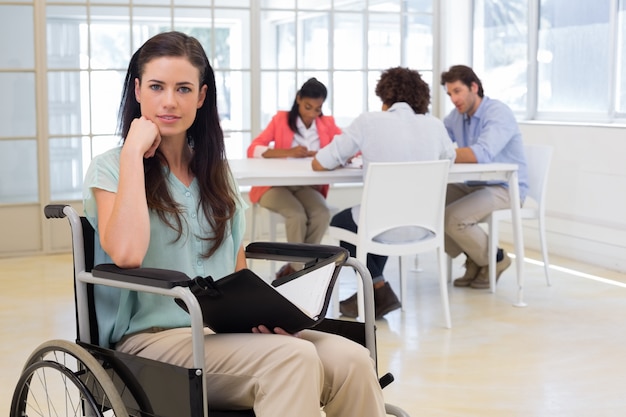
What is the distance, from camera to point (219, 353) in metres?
1.82

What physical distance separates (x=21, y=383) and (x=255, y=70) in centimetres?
454

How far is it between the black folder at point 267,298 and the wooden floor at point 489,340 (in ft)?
3.49

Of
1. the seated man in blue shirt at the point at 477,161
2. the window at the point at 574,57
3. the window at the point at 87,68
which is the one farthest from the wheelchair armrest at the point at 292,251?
the window at the point at 574,57

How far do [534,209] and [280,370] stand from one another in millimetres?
3341

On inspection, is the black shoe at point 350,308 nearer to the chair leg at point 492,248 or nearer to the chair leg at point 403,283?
the chair leg at point 403,283

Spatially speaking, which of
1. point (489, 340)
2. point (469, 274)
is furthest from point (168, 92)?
point (469, 274)

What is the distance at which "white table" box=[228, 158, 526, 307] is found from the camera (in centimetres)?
403

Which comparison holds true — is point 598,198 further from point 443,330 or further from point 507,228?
point 443,330

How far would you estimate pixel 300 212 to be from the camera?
15.9 ft

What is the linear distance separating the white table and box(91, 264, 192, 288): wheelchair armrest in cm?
209

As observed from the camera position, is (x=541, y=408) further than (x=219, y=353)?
Yes

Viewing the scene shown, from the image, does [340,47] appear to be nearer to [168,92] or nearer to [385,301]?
[385,301]

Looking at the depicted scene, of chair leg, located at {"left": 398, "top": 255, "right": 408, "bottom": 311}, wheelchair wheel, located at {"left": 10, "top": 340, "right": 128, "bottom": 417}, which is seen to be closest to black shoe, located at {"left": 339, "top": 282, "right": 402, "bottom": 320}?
chair leg, located at {"left": 398, "top": 255, "right": 408, "bottom": 311}

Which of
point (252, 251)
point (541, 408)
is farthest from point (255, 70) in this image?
point (252, 251)
